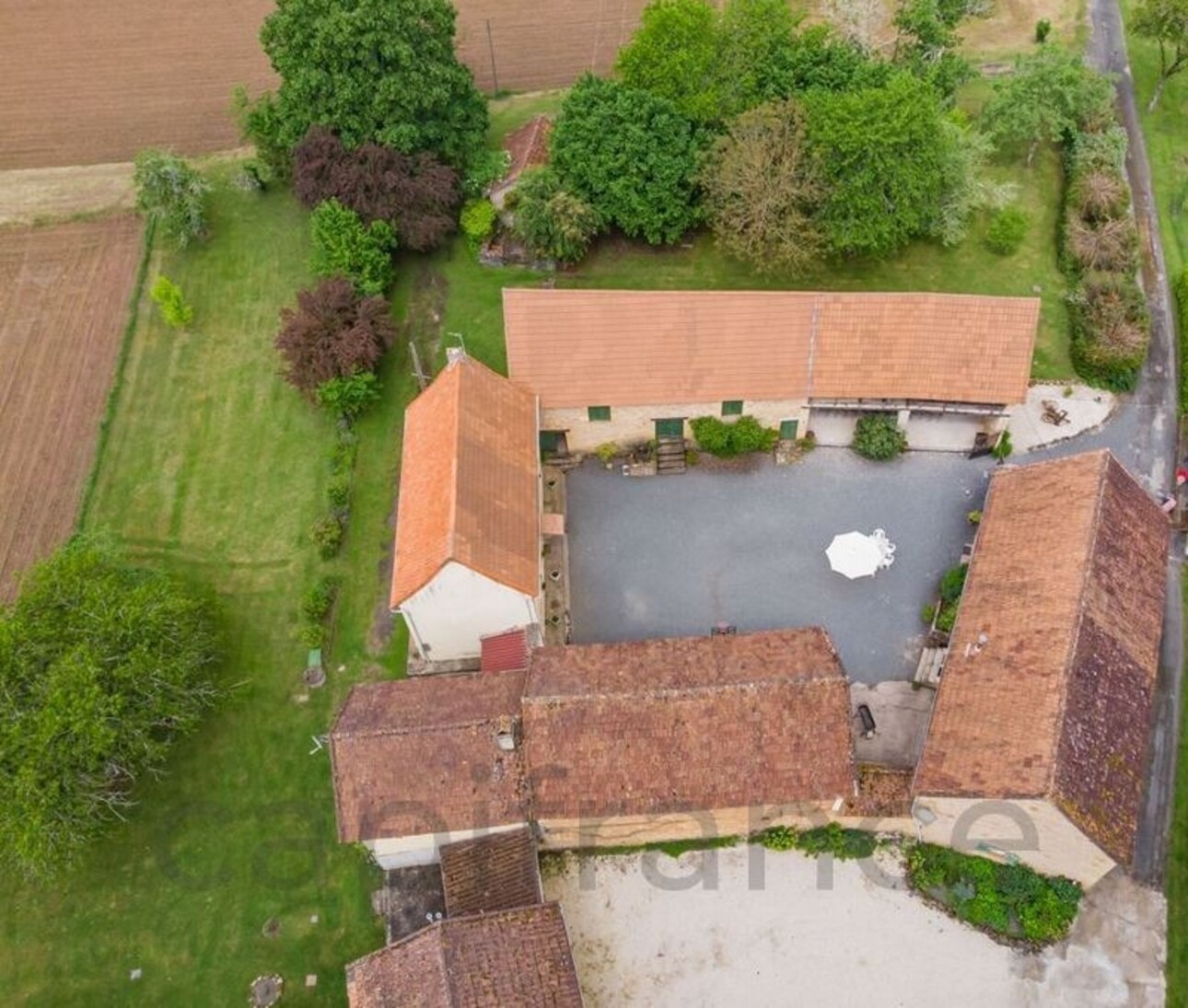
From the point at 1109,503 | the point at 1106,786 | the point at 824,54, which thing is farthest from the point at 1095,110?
the point at 1106,786

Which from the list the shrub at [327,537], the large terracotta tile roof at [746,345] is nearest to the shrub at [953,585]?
the large terracotta tile roof at [746,345]

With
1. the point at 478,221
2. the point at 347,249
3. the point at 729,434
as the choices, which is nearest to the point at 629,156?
the point at 478,221

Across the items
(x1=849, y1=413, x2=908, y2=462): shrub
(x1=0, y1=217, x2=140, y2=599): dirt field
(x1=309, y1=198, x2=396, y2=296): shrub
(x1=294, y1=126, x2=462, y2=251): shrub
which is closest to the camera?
(x1=849, y1=413, x2=908, y2=462): shrub

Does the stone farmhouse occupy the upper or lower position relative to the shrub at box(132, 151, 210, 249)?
lower

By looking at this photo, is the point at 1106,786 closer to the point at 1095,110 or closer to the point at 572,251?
the point at 572,251

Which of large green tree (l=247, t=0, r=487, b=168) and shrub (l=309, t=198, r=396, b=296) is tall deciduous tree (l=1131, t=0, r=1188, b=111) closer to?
large green tree (l=247, t=0, r=487, b=168)

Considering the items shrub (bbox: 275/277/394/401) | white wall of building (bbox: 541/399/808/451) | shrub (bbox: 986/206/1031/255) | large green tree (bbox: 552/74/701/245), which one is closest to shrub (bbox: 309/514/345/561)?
shrub (bbox: 275/277/394/401)
